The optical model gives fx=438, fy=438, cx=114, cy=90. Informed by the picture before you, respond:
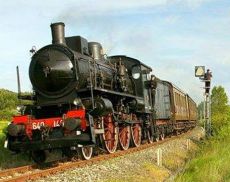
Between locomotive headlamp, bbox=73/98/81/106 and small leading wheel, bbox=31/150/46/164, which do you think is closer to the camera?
locomotive headlamp, bbox=73/98/81/106

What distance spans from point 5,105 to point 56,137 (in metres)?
60.4

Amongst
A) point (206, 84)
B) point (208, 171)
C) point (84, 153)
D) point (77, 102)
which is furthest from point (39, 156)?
point (206, 84)

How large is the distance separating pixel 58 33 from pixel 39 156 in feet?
12.4

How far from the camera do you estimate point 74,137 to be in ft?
37.5

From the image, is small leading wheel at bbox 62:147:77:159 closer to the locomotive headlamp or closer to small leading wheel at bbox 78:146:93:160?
small leading wheel at bbox 78:146:93:160

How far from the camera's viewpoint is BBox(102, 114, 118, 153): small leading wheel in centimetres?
1392

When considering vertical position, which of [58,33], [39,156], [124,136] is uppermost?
[58,33]

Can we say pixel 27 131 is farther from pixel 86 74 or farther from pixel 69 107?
pixel 86 74

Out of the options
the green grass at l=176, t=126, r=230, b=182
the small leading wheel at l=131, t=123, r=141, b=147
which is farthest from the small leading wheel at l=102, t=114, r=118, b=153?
Result: the green grass at l=176, t=126, r=230, b=182

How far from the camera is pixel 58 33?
44.3 ft

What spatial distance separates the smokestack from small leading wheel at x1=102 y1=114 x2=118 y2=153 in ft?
9.22

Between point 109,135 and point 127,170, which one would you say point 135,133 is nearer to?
point 109,135

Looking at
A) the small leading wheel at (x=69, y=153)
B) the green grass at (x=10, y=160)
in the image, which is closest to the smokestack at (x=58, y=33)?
the small leading wheel at (x=69, y=153)

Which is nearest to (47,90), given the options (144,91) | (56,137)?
(56,137)
